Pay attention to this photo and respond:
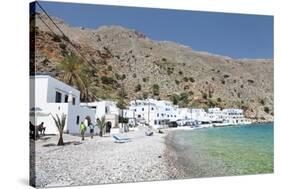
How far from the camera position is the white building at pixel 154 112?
10.7 meters

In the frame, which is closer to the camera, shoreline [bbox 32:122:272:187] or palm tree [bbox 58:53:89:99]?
shoreline [bbox 32:122:272:187]

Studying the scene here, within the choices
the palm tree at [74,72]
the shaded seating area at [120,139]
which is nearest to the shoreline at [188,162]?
the shaded seating area at [120,139]

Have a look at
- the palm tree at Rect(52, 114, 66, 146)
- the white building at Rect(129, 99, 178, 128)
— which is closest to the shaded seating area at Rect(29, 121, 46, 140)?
the palm tree at Rect(52, 114, 66, 146)

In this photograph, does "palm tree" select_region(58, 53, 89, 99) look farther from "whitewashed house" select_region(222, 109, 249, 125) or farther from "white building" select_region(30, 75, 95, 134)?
"whitewashed house" select_region(222, 109, 249, 125)

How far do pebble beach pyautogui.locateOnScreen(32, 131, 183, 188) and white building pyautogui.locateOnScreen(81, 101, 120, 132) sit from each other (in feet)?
0.82

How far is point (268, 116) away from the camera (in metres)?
12.2

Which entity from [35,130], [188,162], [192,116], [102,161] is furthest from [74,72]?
[188,162]

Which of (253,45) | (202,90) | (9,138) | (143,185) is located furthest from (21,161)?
(253,45)

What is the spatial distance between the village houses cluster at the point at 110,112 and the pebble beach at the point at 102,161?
0.75 feet

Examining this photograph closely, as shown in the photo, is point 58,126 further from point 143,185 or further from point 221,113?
point 221,113

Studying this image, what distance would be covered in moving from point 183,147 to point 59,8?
342 cm

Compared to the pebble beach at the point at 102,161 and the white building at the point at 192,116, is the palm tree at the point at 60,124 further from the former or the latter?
the white building at the point at 192,116

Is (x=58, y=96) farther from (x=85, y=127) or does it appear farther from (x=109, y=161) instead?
(x=109, y=161)

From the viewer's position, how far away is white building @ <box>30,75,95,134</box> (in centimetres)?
962
